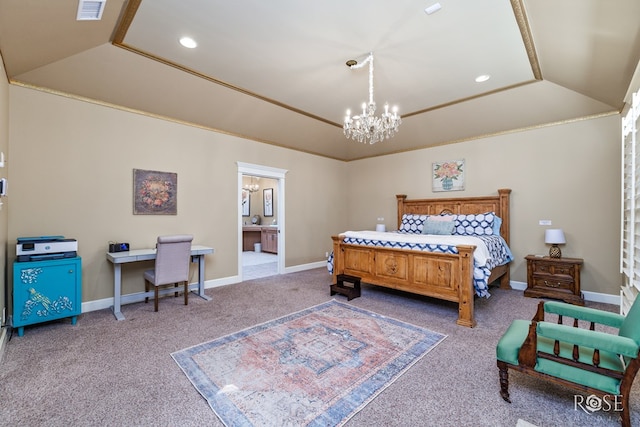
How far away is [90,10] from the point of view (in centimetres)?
234

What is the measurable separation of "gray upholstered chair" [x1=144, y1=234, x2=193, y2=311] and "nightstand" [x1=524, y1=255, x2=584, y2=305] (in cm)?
508

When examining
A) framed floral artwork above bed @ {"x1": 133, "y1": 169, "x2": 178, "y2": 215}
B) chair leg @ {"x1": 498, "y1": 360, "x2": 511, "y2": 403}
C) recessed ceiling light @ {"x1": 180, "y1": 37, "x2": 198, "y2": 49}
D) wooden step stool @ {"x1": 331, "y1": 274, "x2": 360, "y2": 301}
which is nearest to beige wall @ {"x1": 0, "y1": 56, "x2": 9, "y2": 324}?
framed floral artwork above bed @ {"x1": 133, "y1": 169, "x2": 178, "y2": 215}

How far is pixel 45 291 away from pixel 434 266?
→ 447 cm

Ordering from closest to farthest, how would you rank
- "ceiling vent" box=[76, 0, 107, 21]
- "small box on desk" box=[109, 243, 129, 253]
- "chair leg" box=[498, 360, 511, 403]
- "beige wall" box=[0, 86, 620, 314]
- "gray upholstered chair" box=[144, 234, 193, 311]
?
"chair leg" box=[498, 360, 511, 403]
"ceiling vent" box=[76, 0, 107, 21]
"beige wall" box=[0, 86, 620, 314]
"gray upholstered chair" box=[144, 234, 193, 311]
"small box on desk" box=[109, 243, 129, 253]

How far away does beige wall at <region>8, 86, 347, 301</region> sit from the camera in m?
3.30

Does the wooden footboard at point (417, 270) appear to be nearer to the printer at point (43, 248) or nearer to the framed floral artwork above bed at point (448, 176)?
the framed floral artwork above bed at point (448, 176)

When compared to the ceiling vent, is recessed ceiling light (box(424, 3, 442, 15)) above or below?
above

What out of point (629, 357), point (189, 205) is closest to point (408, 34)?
point (629, 357)

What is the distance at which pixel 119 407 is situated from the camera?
1.86 m

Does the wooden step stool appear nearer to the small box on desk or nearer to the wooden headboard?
the wooden headboard

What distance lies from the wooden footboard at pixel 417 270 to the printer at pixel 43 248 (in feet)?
11.5

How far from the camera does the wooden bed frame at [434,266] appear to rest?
3.28 m

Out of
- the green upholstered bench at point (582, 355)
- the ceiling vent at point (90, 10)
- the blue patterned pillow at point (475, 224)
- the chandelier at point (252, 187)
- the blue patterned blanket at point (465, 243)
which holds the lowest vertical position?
the green upholstered bench at point (582, 355)

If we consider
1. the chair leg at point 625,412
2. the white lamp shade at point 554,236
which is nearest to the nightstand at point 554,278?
the white lamp shade at point 554,236
